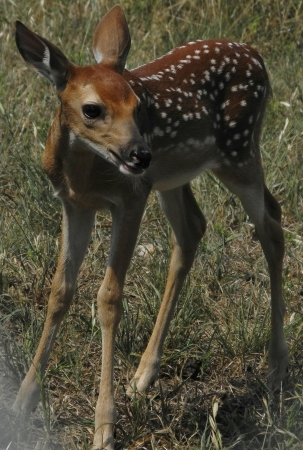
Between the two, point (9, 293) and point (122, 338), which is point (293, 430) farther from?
point (9, 293)

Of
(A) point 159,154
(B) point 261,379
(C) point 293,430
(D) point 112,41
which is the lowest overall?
(B) point 261,379

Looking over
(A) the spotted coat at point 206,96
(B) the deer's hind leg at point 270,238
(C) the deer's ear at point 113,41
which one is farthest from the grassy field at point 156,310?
(C) the deer's ear at point 113,41

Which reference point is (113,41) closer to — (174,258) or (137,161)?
(137,161)

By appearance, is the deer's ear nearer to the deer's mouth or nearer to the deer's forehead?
the deer's forehead

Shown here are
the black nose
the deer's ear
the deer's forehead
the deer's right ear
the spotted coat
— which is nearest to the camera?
the black nose

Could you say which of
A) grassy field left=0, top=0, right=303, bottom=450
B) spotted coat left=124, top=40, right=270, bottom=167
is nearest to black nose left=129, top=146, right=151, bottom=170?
spotted coat left=124, top=40, right=270, bottom=167

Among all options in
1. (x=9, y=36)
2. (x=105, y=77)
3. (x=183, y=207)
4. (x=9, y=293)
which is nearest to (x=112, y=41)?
(x=105, y=77)

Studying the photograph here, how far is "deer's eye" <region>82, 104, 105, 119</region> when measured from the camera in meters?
5.21

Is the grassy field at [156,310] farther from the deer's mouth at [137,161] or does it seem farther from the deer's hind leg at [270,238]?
the deer's mouth at [137,161]

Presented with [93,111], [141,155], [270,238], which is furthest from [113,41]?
[270,238]

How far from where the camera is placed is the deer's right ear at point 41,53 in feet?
17.5

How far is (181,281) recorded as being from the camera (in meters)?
6.41

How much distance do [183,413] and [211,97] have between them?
1.66 meters

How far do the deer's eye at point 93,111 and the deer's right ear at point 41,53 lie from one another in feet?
0.76
